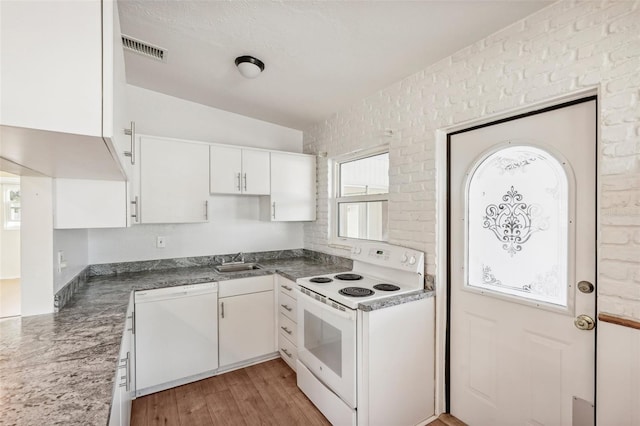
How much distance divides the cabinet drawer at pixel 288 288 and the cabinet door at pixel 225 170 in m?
1.04

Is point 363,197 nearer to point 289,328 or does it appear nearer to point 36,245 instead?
point 289,328

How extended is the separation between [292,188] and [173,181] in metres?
1.21

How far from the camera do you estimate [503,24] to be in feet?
5.41

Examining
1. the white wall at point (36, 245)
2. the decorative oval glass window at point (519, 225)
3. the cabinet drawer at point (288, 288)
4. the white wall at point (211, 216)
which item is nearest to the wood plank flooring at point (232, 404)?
the cabinet drawer at point (288, 288)

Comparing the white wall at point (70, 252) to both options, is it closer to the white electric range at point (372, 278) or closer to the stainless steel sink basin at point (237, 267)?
the stainless steel sink basin at point (237, 267)

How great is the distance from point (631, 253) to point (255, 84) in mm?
2660

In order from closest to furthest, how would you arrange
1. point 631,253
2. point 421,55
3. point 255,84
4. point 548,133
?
point 631,253, point 548,133, point 421,55, point 255,84

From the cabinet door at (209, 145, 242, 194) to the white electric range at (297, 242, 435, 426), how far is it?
4.10ft

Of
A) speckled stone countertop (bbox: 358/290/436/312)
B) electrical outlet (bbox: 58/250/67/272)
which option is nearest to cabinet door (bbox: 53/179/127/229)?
electrical outlet (bbox: 58/250/67/272)

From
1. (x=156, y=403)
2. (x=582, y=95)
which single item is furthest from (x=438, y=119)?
(x=156, y=403)

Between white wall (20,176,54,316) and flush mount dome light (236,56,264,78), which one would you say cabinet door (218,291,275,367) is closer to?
white wall (20,176,54,316)

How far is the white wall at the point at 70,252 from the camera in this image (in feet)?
5.76

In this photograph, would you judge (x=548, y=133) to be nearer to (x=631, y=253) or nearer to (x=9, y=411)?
(x=631, y=253)

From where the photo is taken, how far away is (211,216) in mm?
3234
